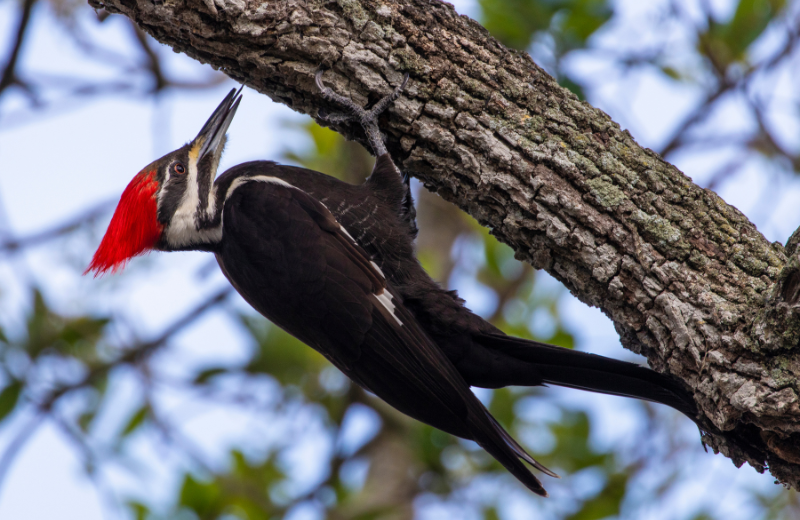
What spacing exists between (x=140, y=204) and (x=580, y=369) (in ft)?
6.13

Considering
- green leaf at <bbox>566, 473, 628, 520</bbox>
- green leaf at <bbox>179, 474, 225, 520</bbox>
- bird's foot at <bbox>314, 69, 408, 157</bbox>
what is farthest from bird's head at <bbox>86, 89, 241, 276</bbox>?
green leaf at <bbox>566, 473, 628, 520</bbox>

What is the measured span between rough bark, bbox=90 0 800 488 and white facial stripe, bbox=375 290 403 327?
1.57 ft

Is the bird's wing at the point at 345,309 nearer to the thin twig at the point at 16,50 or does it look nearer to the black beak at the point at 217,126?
the black beak at the point at 217,126

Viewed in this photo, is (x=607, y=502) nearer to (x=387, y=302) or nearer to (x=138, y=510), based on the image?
(x=387, y=302)

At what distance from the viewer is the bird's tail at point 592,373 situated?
2.09m

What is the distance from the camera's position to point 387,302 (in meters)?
2.54

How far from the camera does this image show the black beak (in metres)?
2.93

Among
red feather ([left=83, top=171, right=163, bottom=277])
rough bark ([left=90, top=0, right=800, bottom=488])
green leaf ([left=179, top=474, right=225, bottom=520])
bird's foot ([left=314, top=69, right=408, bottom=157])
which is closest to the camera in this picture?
rough bark ([left=90, top=0, right=800, bottom=488])

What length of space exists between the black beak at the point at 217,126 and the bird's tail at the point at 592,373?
145 centimetres

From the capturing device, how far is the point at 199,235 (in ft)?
9.49

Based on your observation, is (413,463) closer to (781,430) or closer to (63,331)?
(63,331)

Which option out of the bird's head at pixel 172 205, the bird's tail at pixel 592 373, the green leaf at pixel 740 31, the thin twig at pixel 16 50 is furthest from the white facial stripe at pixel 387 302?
the green leaf at pixel 740 31

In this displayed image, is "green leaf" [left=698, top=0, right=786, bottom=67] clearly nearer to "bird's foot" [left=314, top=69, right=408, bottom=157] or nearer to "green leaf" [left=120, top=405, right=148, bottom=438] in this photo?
"bird's foot" [left=314, top=69, right=408, bottom=157]

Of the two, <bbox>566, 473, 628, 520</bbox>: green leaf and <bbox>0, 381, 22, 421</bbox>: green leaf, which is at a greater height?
<bbox>566, 473, 628, 520</bbox>: green leaf
